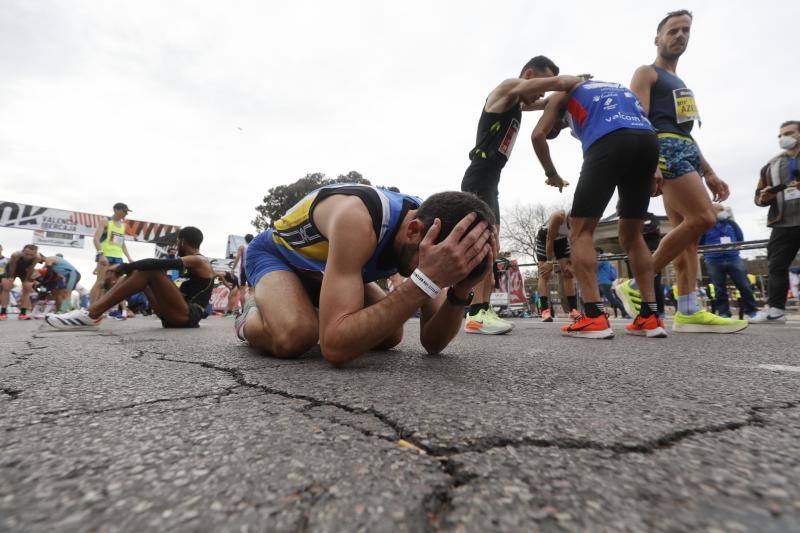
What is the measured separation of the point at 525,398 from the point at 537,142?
100.0 inches

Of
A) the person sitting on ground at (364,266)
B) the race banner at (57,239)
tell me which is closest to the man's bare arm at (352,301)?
the person sitting on ground at (364,266)

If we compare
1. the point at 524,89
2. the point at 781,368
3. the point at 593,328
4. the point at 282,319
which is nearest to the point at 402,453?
Answer: the point at 282,319

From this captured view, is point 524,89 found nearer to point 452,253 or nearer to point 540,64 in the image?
point 540,64

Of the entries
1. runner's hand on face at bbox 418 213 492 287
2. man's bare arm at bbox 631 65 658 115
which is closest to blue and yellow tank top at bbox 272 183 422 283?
runner's hand on face at bbox 418 213 492 287

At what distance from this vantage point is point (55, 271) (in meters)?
8.55

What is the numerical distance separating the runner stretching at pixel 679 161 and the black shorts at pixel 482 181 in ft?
3.89

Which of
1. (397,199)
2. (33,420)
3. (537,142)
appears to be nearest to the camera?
(33,420)

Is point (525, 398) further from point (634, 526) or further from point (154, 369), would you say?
point (154, 369)

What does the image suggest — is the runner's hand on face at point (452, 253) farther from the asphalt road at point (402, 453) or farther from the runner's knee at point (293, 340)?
the runner's knee at point (293, 340)

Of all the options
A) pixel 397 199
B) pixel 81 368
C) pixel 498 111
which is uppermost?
pixel 498 111

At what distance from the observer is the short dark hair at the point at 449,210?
1397 millimetres

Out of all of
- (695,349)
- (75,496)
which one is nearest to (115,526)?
(75,496)

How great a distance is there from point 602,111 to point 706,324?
1.67 metres

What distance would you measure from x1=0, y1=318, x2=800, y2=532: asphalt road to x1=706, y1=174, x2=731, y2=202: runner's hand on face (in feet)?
9.26
